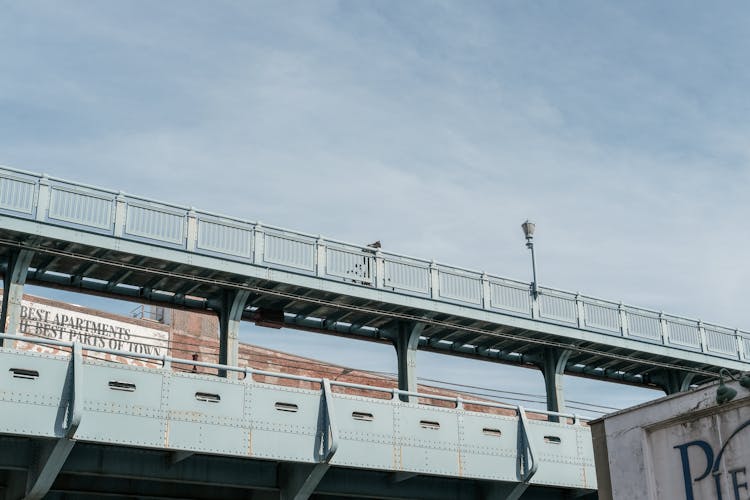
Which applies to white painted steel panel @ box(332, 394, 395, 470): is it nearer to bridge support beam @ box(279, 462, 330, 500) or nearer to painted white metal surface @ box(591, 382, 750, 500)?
bridge support beam @ box(279, 462, 330, 500)

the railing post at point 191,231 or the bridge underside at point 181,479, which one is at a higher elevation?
the railing post at point 191,231

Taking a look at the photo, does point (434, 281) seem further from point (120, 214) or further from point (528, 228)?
point (120, 214)

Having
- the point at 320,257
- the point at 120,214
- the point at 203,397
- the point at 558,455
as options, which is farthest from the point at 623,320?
the point at 120,214

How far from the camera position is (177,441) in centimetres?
2309

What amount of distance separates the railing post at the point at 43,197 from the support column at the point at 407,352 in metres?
11.7

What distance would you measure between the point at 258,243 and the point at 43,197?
239 inches

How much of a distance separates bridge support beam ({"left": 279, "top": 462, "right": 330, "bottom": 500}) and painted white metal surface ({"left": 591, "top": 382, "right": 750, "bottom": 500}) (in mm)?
7693

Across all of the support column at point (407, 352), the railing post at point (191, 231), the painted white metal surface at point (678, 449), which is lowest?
the painted white metal surface at point (678, 449)

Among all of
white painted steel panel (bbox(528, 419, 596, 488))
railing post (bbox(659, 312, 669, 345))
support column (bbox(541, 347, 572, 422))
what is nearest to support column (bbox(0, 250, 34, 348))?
white painted steel panel (bbox(528, 419, 596, 488))

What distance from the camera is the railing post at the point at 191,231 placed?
28.6 metres

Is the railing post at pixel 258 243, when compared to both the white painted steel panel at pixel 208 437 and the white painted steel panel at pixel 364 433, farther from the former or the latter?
the white painted steel panel at pixel 208 437

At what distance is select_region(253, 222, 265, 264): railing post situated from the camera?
29547 millimetres

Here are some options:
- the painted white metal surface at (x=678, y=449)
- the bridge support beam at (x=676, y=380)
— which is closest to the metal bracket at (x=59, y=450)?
the painted white metal surface at (x=678, y=449)

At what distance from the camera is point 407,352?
107ft
